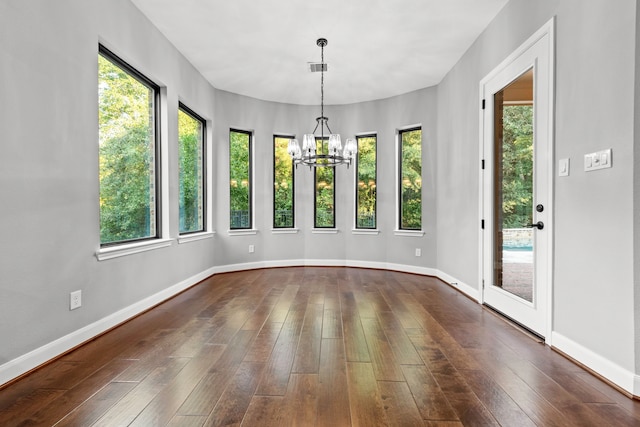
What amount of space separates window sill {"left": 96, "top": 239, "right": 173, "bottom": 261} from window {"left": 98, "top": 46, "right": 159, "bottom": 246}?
0.38ft

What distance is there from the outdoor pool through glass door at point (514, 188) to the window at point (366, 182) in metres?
2.70

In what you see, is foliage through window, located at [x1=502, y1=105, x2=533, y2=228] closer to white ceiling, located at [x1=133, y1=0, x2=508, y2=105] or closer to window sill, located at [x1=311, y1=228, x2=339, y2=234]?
white ceiling, located at [x1=133, y1=0, x2=508, y2=105]

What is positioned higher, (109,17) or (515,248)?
(109,17)

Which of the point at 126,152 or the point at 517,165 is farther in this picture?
the point at 126,152

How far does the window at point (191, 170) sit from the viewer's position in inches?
183

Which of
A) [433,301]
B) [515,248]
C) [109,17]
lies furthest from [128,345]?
[515,248]

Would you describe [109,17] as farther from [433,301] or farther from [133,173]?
[433,301]

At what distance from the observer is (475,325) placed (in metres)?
3.10

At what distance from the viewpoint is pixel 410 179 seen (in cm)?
580

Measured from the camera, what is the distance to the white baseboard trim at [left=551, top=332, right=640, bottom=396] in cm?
191

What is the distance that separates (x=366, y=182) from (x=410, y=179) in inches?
30.0

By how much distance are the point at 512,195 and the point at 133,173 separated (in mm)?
3541

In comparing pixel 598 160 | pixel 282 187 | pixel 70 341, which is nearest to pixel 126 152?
pixel 70 341

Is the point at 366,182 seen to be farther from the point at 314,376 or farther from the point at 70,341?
the point at 70,341
